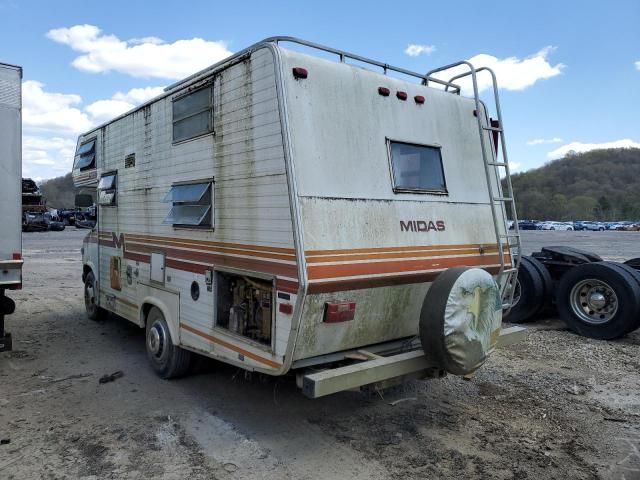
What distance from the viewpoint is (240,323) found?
447 cm

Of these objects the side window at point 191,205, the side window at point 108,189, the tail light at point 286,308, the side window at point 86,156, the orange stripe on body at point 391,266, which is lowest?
the tail light at point 286,308

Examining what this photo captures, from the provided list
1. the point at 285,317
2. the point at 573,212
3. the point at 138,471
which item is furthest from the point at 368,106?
the point at 573,212

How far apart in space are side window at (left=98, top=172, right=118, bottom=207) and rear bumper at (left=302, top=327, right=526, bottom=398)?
4.18 m

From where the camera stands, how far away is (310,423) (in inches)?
176

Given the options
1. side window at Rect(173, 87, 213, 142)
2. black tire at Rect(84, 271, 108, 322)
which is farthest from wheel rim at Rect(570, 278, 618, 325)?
black tire at Rect(84, 271, 108, 322)

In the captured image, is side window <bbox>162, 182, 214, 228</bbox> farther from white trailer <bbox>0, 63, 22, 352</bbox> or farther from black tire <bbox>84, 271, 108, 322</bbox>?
black tire <bbox>84, 271, 108, 322</bbox>

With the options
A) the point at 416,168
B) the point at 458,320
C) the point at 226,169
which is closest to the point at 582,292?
the point at 416,168

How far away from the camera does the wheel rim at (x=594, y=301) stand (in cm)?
730

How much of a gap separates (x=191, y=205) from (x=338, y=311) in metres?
1.90

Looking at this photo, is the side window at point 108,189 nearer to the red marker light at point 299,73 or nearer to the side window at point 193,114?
the side window at point 193,114

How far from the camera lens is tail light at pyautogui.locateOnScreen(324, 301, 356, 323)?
3.90 metres

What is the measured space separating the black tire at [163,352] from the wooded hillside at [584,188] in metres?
87.7

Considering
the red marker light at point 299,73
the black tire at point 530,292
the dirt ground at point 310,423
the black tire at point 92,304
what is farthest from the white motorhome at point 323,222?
the black tire at point 530,292

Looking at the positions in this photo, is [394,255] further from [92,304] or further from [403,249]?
[92,304]
